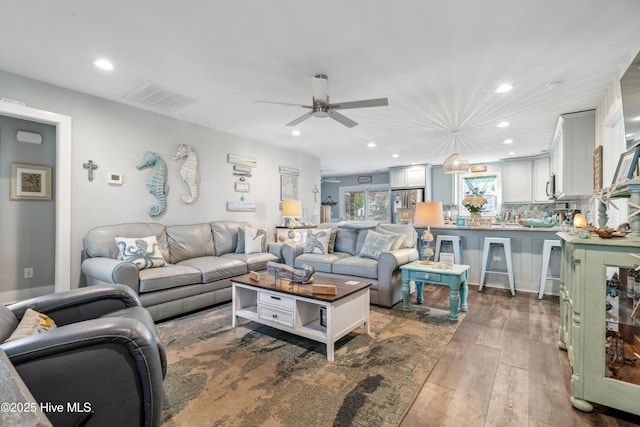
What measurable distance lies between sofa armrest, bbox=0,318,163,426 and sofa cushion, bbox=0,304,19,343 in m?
0.28

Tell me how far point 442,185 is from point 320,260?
5366 mm

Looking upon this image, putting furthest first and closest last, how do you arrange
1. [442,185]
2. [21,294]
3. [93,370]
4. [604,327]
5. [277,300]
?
[442,185] → [21,294] → [277,300] → [604,327] → [93,370]

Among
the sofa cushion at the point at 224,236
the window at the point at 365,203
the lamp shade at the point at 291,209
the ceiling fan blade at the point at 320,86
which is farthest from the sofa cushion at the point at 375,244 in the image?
the window at the point at 365,203

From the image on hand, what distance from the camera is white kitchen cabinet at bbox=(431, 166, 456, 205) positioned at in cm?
795

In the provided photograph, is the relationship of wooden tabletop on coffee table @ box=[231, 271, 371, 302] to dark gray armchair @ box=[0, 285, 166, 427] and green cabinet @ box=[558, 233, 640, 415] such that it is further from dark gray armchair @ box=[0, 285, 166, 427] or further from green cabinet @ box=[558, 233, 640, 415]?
green cabinet @ box=[558, 233, 640, 415]

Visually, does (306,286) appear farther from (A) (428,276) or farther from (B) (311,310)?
(A) (428,276)

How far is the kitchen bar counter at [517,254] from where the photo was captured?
411cm

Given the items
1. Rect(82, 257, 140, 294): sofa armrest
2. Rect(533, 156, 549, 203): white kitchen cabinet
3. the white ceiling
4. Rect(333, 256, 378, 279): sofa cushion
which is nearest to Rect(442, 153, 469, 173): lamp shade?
the white ceiling

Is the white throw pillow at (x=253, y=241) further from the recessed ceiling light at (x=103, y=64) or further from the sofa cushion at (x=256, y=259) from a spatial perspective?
the recessed ceiling light at (x=103, y=64)

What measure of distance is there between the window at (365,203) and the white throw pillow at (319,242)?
17.0 ft

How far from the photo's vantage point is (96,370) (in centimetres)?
Answer: 117

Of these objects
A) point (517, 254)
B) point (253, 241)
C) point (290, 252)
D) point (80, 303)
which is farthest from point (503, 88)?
point (80, 303)

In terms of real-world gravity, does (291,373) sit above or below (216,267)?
below

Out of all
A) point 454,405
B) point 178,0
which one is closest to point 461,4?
point 178,0
